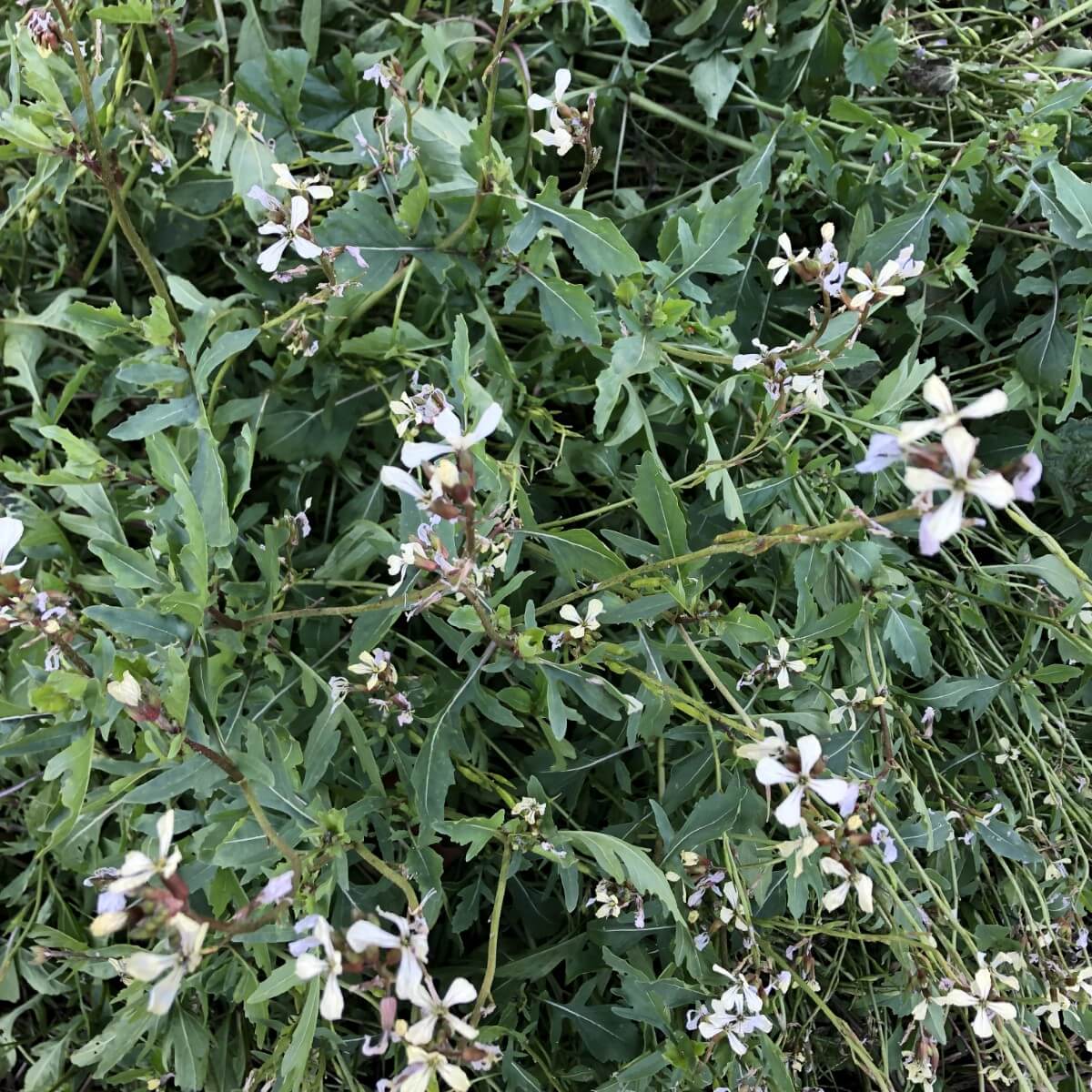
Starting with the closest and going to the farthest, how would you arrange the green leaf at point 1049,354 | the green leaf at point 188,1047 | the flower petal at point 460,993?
1. the flower petal at point 460,993
2. the green leaf at point 188,1047
3. the green leaf at point 1049,354

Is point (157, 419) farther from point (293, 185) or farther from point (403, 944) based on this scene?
point (403, 944)

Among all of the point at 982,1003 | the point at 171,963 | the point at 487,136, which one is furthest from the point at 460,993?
the point at 487,136

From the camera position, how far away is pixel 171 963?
0.48 m

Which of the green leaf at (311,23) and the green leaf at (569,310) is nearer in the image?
the green leaf at (569,310)

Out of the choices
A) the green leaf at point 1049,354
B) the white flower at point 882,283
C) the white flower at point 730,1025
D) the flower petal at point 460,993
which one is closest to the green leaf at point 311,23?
the white flower at point 882,283

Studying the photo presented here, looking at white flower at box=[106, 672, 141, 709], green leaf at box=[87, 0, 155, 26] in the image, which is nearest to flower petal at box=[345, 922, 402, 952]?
white flower at box=[106, 672, 141, 709]

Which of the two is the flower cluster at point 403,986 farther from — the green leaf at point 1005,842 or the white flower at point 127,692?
the green leaf at point 1005,842

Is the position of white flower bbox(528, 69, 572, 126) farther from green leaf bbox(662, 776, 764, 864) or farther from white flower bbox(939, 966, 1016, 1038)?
white flower bbox(939, 966, 1016, 1038)

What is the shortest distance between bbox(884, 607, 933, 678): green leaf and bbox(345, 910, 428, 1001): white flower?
26.2 inches

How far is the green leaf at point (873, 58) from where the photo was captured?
3.50ft

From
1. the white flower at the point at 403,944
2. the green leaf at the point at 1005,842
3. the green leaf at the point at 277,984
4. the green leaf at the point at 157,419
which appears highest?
the green leaf at the point at 157,419

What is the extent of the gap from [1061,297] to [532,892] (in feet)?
3.43

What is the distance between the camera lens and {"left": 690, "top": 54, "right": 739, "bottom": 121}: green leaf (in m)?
1.13

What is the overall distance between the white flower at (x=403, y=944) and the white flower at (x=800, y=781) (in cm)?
25
